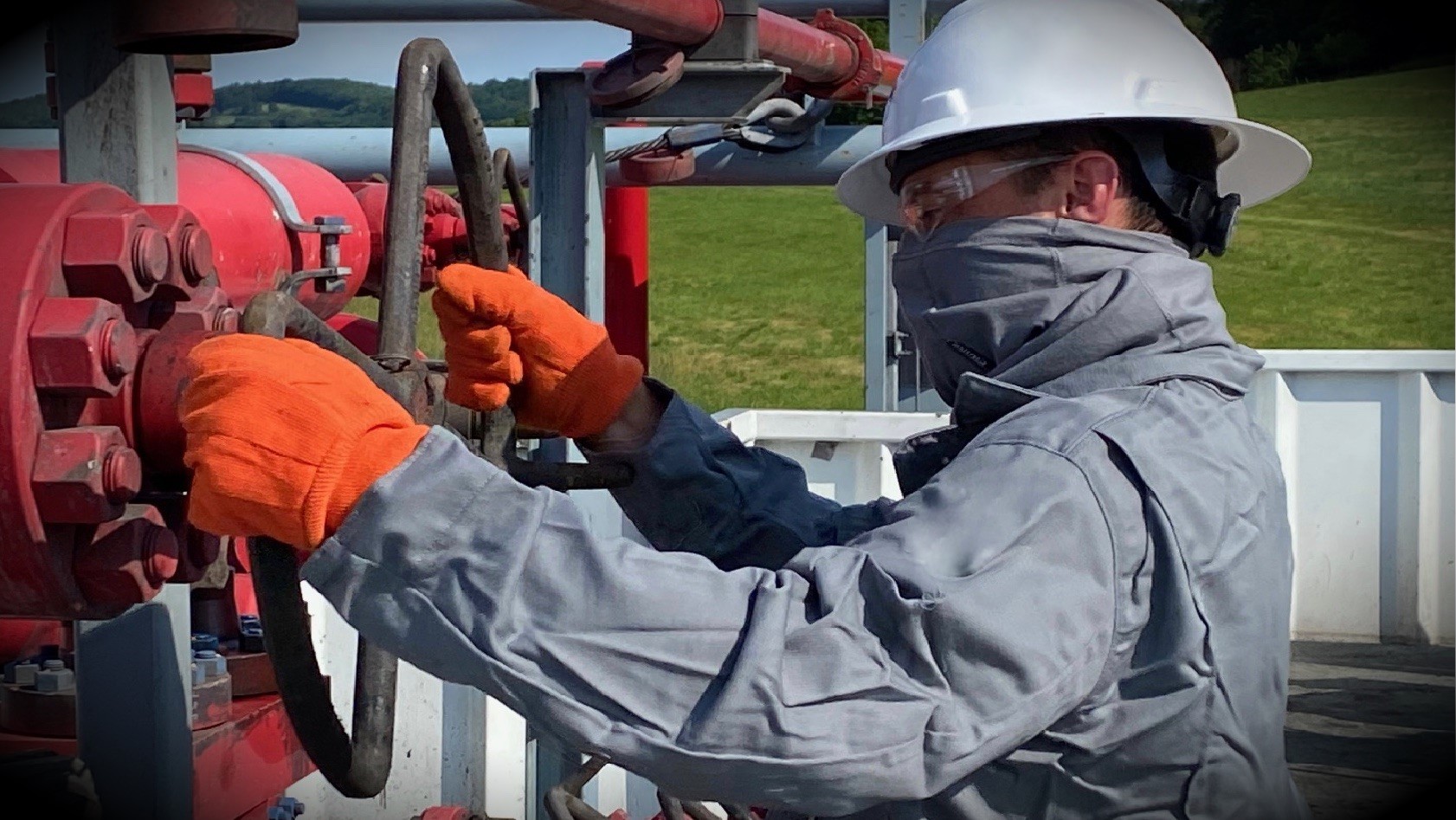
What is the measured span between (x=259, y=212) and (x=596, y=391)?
1.68ft

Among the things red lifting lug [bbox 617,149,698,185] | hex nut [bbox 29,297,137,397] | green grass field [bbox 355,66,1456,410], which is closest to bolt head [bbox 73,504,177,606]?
hex nut [bbox 29,297,137,397]

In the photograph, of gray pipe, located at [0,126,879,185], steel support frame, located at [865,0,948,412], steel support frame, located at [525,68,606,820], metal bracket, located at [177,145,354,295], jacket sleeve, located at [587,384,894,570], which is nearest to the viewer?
jacket sleeve, located at [587,384,894,570]

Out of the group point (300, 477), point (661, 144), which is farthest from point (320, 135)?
point (300, 477)

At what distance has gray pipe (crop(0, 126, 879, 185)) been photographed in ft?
12.5

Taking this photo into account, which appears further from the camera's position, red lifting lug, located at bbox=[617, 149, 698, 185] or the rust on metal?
red lifting lug, located at bbox=[617, 149, 698, 185]

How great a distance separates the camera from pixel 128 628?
1.36m

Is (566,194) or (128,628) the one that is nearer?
(128,628)

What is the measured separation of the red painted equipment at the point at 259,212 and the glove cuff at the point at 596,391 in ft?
1.06

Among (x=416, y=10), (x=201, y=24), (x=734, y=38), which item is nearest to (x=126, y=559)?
(x=201, y=24)

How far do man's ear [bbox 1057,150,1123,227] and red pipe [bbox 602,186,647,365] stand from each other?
2.67 metres

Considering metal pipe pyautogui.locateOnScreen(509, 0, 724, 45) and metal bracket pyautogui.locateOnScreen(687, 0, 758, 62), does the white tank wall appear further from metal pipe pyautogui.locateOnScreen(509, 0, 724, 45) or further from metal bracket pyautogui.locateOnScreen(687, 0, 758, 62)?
metal pipe pyautogui.locateOnScreen(509, 0, 724, 45)

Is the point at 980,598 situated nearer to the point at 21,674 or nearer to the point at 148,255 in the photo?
the point at 148,255

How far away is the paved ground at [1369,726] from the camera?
4.33 metres

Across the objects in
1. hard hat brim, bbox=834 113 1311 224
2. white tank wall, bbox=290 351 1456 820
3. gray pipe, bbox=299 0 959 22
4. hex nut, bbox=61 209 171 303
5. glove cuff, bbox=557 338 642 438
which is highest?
gray pipe, bbox=299 0 959 22
